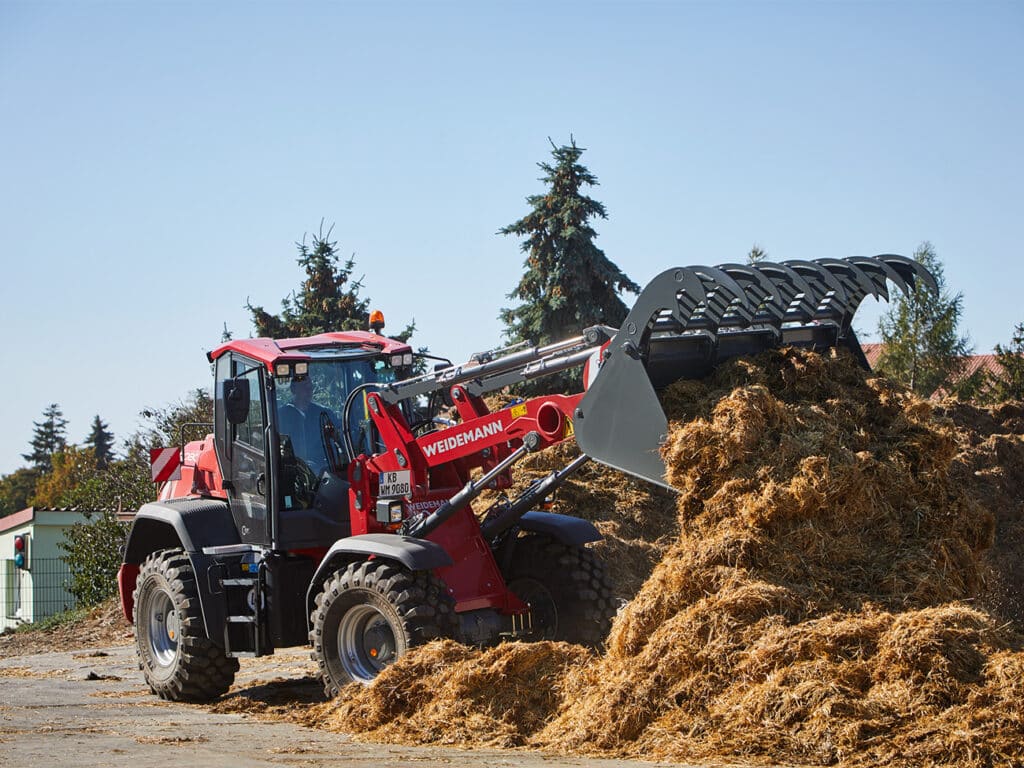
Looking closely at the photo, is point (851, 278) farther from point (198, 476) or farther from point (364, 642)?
point (198, 476)

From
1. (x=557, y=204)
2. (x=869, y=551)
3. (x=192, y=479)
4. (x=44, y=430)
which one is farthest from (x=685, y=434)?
(x=44, y=430)

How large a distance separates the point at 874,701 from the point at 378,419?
491 centimetres

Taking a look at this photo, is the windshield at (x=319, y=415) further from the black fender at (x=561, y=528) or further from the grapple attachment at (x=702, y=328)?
the grapple attachment at (x=702, y=328)

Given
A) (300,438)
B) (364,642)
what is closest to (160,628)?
(300,438)

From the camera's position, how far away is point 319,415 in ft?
33.9

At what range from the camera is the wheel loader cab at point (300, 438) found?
33.2ft

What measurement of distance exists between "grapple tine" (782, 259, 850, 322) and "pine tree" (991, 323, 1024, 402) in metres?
20.9

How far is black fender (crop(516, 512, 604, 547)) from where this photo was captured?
33.3 ft

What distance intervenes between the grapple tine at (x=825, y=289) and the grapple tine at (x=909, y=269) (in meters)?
0.50

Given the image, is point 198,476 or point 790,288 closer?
point 790,288

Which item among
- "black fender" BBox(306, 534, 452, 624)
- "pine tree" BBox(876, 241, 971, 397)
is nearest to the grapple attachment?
"black fender" BBox(306, 534, 452, 624)

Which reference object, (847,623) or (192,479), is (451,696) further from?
(192,479)

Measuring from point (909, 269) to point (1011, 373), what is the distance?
898 inches

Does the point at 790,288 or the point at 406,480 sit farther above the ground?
the point at 790,288
